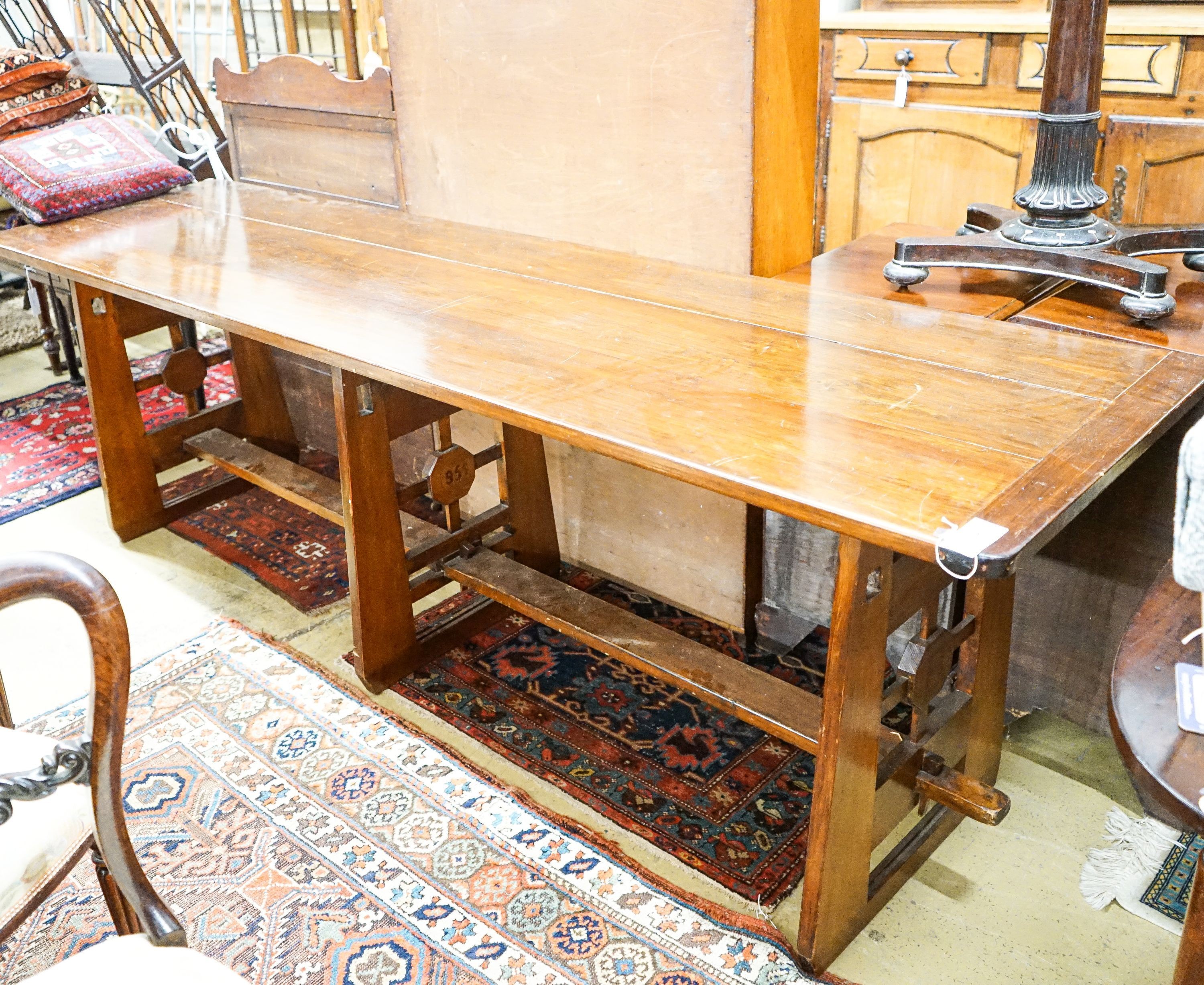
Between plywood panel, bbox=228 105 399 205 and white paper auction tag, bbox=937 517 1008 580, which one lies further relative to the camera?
plywood panel, bbox=228 105 399 205

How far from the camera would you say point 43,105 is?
2992 mm

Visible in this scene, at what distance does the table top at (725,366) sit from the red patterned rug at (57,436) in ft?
3.18

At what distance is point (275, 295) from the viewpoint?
2010 mm

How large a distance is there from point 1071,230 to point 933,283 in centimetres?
24

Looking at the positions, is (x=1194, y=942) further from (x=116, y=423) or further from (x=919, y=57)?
(x=919, y=57)

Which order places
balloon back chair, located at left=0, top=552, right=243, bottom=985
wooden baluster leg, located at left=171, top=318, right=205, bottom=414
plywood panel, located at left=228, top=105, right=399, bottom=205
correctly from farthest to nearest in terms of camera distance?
1. wooden baluster leg, located at left=171, top=318, right=205, bottom=414
2. plywood panel, located at left=228, top=105, right=399, bottom=205
3. balloon back chair, located at left=0, top=552, right=243, bottom=985

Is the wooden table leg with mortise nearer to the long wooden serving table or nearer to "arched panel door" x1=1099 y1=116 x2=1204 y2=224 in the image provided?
the long wooden serving table

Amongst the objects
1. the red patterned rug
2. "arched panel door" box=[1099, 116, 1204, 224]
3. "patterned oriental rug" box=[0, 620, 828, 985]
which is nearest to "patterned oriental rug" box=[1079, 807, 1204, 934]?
"patterned oriental rug" box=[0, 620, 828, 985]

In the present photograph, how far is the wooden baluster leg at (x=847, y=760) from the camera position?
4.47 feet

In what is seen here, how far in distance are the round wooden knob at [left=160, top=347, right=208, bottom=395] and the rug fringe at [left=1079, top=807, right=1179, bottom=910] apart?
2.33 meters

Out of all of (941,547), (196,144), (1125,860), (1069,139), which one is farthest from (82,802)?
(196,144)

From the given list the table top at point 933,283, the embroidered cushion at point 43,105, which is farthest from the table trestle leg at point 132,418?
the table top at point 933,283

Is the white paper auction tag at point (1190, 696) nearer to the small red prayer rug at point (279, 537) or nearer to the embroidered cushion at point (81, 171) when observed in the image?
the small red prayer rug at point (279, 537)

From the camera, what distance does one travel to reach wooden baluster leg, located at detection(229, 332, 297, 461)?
9.70 ft
